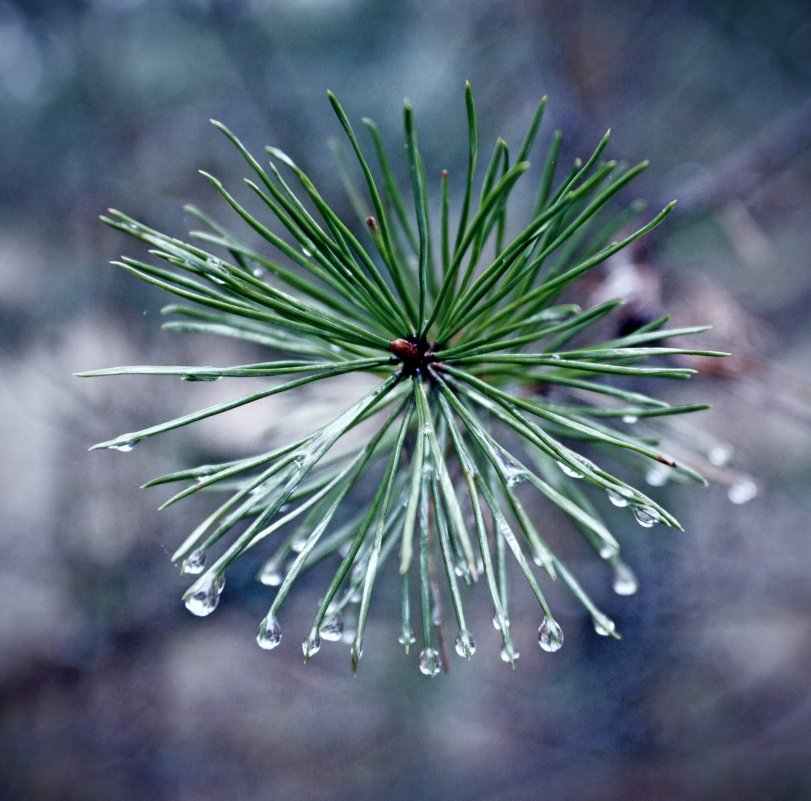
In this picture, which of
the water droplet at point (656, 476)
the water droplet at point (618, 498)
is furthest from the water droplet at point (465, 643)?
the water droplet at point (656, 476)

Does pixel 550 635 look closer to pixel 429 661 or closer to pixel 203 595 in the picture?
pixel 429 661

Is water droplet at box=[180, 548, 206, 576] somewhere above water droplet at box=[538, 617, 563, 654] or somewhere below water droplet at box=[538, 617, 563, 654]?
above

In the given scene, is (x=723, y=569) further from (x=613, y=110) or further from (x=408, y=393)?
(x=408, y=393)

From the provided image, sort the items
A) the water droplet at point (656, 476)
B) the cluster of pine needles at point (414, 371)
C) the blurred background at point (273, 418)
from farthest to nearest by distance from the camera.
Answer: the blurred background at point (273, 418)
the water droplet at point (656, 476)
the cluster of pine needles at point (414, 371)

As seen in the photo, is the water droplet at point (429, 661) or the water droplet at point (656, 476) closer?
the water droplet at point (429, 661)

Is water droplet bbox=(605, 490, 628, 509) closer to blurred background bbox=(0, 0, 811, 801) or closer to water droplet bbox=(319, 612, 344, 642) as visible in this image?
water droplet bbox=(319, 612, 344, 642)

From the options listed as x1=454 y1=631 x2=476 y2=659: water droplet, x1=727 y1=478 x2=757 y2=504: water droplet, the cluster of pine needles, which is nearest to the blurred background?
x1=727 y1=478 x2=757 y2=504: water droplet

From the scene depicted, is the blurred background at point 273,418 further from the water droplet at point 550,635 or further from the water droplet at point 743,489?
the water droplet at point 550,635
